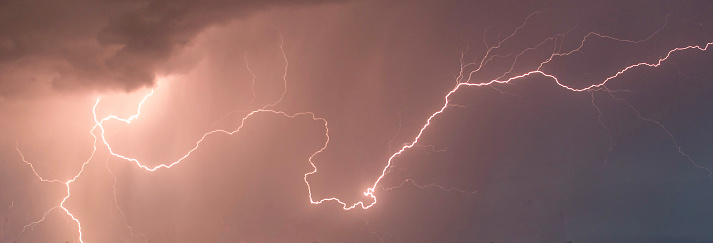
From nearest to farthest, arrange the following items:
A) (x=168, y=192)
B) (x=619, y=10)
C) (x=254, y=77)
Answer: (x=619, y=10), (x=254, y=77), (x=168, y=192)

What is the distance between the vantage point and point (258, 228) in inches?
351

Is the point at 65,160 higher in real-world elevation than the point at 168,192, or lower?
higher

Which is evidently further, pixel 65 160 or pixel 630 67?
pixel 65 160

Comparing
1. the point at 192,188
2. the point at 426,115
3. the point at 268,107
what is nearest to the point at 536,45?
the point at 426,115

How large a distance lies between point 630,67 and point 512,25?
2.01 meters

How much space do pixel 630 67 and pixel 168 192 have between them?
28.4 ft

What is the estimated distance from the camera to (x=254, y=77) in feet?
28.8

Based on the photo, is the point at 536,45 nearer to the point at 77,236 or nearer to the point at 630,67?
the point at 630,67

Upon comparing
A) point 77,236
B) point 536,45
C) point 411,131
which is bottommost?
point 77,236

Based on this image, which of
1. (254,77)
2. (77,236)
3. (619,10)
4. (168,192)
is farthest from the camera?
(77,236)

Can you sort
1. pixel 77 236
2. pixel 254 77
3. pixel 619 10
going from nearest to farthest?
1. pixel 619 10
2. pixel 254 77
3. pixel 77 236

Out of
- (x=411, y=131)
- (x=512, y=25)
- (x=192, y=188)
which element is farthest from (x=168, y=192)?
(x=512, y=25)

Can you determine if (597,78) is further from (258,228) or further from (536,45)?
(258,228)

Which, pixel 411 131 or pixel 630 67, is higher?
pixel 630 67
